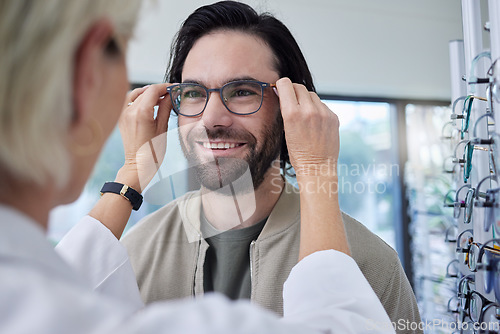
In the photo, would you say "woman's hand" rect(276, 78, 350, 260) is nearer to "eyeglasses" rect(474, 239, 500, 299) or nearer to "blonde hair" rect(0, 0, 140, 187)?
"eyeglasses" rect(474, 239, 500, 299)

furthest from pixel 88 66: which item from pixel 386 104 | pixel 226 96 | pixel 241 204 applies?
pixel 386 104

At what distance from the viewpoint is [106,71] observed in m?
0.41

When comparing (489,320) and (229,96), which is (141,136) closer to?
(229,96)

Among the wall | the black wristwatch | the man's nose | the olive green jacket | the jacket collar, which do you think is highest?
the wall

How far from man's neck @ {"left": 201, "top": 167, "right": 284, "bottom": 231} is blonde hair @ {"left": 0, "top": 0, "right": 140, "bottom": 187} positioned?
2.44 ft

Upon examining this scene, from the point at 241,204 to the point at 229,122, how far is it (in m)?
0.23

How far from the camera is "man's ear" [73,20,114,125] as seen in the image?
37cm

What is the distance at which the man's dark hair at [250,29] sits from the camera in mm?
1161

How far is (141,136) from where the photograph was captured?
92cm

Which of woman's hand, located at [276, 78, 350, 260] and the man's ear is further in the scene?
woman's hand, located at [276, 78, 350, 260]

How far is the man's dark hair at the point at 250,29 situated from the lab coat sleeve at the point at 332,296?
650 mm

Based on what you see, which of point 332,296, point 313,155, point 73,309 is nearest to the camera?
point 73,309

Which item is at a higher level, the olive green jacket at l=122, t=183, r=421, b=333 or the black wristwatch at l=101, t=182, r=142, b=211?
the black wristwatch at l=101, t=182, r=142, b=211

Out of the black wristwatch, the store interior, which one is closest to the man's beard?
the black wristwatch
